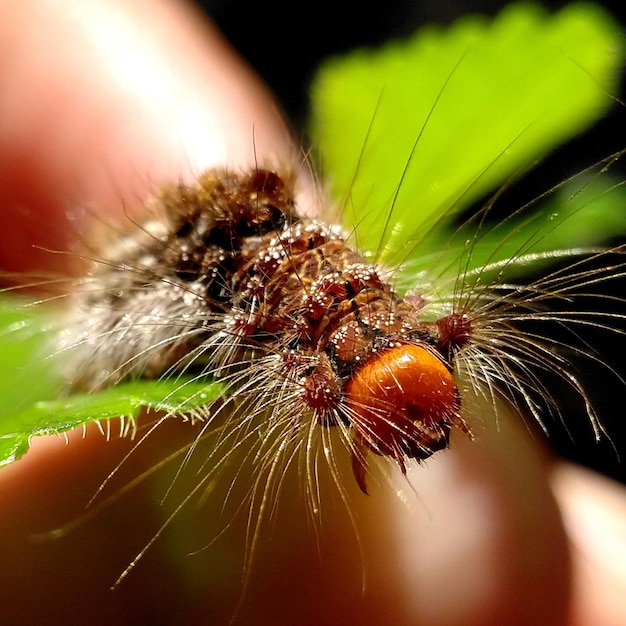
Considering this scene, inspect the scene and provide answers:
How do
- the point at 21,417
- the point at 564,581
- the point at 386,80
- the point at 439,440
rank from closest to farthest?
the point at 439,440 → the point at 21,417 → the point at 564,581 → the point at 386,80

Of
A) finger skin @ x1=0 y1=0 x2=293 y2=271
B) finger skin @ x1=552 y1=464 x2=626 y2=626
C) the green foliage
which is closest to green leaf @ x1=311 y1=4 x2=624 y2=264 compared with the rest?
the green foliage

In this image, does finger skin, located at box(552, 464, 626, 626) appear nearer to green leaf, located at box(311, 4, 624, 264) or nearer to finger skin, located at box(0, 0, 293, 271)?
green leaf, located at box(311, 4, 624, 264)

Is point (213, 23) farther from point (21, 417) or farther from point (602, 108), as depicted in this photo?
point (21, 417)

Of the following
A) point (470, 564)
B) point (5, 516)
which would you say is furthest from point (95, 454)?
point (470, 564)

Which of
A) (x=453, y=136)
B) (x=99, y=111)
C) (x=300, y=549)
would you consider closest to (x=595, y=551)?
(x=300, y=549)

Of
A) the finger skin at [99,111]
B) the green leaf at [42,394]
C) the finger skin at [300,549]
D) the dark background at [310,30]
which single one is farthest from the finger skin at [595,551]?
the finger skin at [99,111]

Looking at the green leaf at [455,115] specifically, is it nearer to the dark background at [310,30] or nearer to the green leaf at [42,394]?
the green leaf at [42,394]
